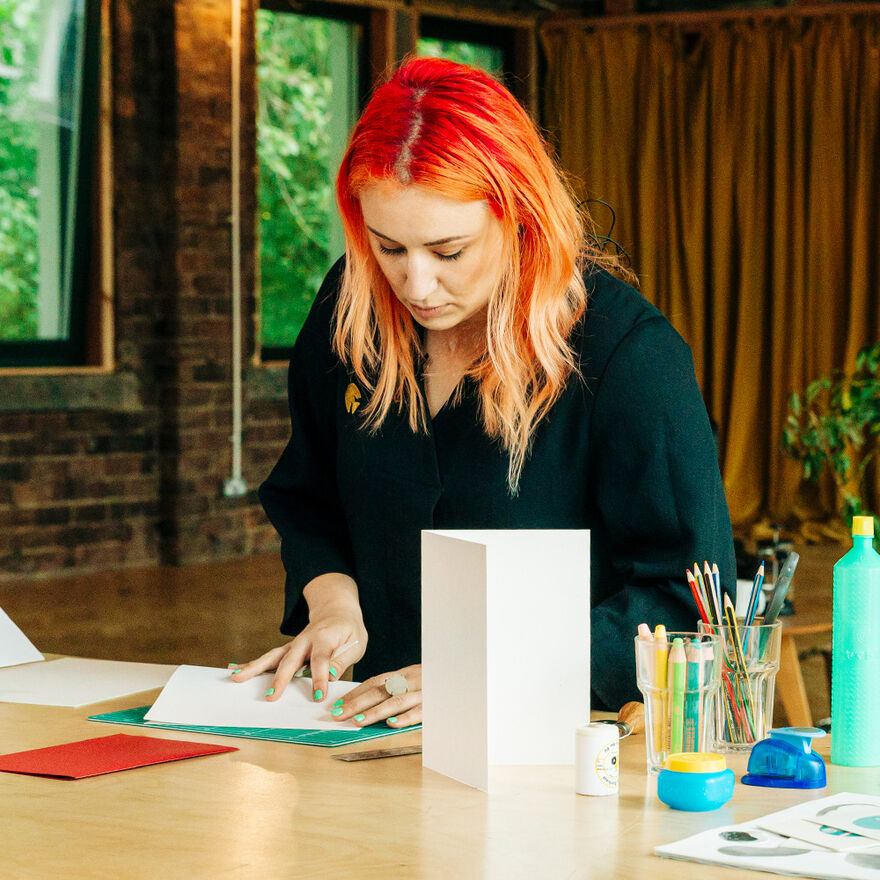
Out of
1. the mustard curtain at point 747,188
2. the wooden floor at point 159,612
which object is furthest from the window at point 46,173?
the mustard curtain at point 747,188

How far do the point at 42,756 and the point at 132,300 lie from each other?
166 inches

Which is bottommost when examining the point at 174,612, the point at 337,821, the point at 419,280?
the point at 174,612

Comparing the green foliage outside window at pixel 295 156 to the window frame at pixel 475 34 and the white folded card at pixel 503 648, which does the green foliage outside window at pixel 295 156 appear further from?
the white folded card at pixel 503 648

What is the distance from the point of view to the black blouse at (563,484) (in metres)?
1.51

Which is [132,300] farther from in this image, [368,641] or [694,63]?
[368,641]

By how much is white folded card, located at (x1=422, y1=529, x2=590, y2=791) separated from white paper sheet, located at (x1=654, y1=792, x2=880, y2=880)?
22cm

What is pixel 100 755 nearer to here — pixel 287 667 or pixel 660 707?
pixel 287 667

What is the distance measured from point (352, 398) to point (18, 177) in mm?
3788

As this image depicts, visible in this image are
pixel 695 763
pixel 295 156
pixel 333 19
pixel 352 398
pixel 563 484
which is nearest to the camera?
pixel 695 763

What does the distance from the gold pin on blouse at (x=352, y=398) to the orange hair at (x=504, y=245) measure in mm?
16

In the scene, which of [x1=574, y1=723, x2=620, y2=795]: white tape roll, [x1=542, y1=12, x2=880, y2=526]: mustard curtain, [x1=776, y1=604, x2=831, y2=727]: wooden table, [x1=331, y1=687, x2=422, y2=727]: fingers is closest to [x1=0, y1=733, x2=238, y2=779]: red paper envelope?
[x1=331, y1=687, x2=422, y2=727]: fingers

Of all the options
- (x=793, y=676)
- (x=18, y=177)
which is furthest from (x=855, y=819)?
(x=18, y=177)

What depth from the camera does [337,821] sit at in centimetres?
112

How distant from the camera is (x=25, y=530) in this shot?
201 inches
